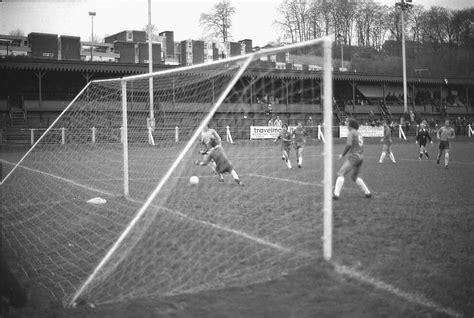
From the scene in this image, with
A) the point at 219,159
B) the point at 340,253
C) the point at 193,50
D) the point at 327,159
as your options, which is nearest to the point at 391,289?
the point at 340,253

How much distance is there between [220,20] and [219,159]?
1524 inches

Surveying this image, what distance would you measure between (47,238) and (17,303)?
9.52 feet

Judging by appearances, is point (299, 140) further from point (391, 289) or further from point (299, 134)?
point (391, 289)

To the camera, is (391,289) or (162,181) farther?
(162,181)

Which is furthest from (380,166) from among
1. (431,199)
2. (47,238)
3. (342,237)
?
(47,238)

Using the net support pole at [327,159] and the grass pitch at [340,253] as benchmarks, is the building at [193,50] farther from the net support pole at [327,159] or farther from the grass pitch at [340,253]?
the net support pole at [327,159]

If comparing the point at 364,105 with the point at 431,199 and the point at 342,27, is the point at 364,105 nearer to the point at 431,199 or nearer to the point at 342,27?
the point at 342,27

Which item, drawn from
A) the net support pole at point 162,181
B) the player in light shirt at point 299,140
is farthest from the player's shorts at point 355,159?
the player in light shirt at point 299,140

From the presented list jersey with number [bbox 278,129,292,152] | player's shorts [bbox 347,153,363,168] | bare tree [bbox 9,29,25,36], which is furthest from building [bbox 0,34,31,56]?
player's shorts [bbox 347,153,363,168]

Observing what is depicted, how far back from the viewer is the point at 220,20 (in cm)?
4747

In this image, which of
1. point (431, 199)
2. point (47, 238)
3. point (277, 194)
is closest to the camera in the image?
point (47, 238)

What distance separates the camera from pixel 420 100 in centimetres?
4656

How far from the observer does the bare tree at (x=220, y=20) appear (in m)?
46.7

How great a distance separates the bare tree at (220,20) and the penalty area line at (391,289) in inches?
1762
